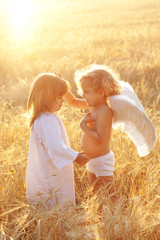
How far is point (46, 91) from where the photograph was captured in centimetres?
220

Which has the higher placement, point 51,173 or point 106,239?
point 51,173

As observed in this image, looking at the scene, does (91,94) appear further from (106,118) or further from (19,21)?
Result: (19,21)

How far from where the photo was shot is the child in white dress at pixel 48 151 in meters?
2.14

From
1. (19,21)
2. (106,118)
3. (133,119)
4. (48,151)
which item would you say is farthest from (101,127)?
(19,21)

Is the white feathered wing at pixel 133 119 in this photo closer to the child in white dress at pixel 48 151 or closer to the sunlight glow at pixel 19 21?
the child in white dress at pixel 48 151

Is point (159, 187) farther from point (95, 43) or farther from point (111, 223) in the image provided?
point (95, 43)

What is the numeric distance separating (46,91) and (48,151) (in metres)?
0.41

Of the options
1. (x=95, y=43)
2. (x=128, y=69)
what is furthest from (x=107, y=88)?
(x=95, y=43)

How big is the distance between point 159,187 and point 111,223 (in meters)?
0.61

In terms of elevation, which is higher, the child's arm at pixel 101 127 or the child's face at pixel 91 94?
the child's face at pixel 91 94

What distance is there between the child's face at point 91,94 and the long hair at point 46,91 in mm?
150

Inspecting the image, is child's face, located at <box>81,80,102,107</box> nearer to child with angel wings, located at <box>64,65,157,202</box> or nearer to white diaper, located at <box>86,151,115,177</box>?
child with angel wings, located at <box>64,65,157,202</box>

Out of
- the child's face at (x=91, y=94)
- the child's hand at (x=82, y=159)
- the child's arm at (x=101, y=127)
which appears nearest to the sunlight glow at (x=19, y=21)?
the child's face at (x=91, y=94)

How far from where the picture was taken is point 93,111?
2.35 metres
